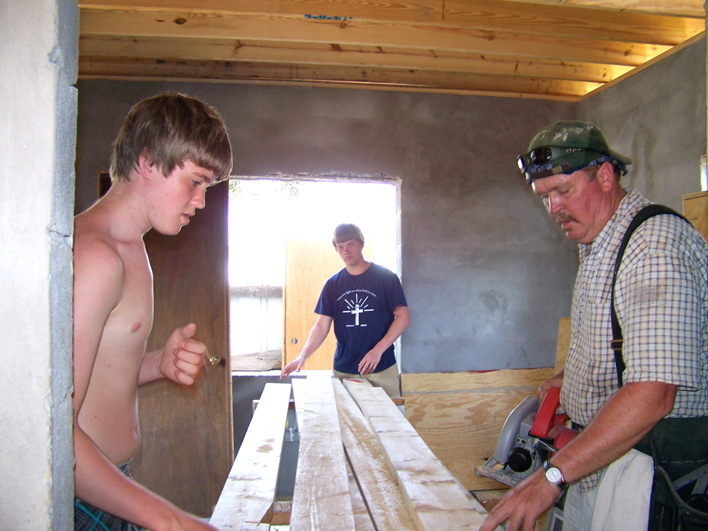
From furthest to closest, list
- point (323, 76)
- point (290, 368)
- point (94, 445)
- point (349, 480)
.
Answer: point (323, 76)
point (290, 368)
point (349, 480)
point (94, 445)

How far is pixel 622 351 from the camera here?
1.58 m

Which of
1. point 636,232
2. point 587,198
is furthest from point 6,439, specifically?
point 587,198

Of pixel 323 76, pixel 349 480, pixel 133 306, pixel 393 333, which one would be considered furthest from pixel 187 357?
pixel 323 76

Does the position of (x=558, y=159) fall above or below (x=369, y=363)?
above

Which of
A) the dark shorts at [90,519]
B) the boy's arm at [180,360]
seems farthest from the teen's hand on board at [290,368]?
the dark shorts at [90,519]

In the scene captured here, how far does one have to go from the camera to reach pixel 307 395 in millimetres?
2721

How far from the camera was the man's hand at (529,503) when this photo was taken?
1.34 metres

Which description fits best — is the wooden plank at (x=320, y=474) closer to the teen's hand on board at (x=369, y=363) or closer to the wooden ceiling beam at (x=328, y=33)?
the teen's hand on board at (x=369, y=363)

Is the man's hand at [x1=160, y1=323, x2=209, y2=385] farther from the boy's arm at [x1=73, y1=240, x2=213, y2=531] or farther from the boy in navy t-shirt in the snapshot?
the boy in navy t-shirt

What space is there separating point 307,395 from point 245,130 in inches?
112

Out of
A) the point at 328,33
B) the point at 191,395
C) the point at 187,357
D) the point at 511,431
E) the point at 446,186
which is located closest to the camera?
the point at 187,357

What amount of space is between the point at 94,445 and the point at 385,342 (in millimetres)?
2969

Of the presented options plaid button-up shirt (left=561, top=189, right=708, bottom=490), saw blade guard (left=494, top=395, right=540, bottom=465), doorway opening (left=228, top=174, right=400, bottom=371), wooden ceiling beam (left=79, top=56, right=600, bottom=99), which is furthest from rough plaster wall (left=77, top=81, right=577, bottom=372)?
plaid button-up shirt (left=561, top=189, right=708, bottom=490)

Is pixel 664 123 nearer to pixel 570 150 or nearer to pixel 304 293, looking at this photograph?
pixel 570 150
